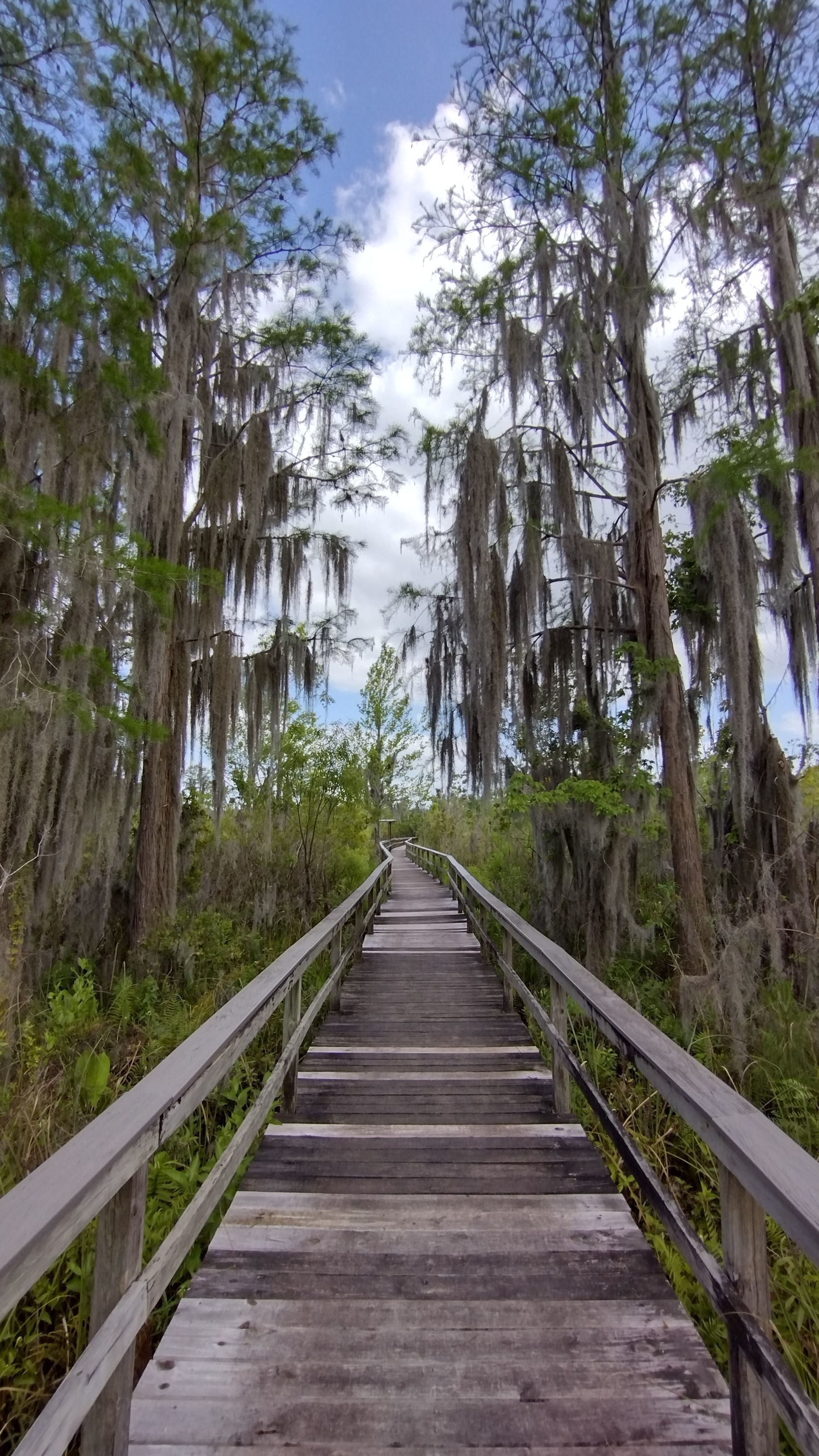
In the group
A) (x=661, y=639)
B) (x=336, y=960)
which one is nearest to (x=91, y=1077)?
(x=336, y=960)

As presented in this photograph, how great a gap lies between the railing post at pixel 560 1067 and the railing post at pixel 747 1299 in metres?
1.63

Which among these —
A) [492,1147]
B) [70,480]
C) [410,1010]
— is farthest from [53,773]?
[492,1147]

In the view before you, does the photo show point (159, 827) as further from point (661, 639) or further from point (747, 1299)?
point (747, 1299)

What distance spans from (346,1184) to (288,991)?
2.88 feet

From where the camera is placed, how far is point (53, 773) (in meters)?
4.42

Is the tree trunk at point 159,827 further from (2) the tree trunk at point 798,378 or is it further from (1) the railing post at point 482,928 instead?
(2) the tree trunk at point 798,378

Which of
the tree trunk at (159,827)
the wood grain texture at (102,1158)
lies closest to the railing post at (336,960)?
the tree trunk at (159,827)

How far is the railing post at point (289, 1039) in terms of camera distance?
2973 mm

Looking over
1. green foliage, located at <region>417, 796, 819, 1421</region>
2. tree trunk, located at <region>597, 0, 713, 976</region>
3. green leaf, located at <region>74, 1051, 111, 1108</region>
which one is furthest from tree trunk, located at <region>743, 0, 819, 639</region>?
green leaf, located at <region>74, 1051, 111, 1108</region>

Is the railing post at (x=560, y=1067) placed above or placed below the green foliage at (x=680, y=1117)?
above

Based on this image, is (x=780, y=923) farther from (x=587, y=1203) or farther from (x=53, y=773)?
(x=53, y=773)

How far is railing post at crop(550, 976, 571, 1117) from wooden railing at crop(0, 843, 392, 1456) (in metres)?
1.56

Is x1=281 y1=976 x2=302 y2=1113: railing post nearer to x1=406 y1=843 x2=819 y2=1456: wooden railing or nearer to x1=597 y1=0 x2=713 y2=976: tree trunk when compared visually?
x1=406 y1=843 x2=819 y2=1456: wooden railing

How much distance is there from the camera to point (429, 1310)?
5.79 ft
